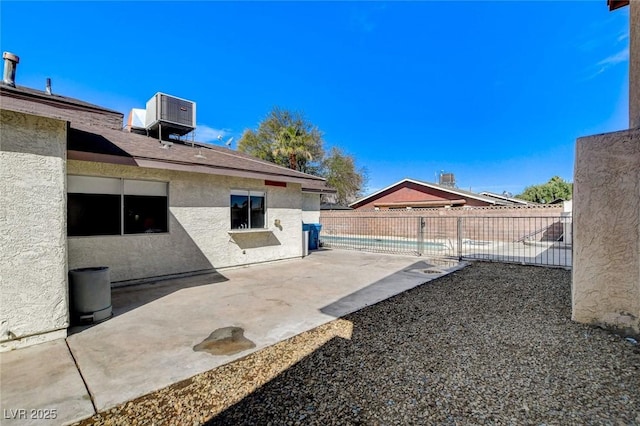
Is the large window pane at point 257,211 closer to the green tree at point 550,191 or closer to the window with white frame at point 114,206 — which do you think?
the window with white frame at point 114,206

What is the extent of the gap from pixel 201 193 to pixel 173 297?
123 inches

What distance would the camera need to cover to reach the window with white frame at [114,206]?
6.04m

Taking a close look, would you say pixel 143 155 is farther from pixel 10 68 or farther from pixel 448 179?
pixel 448 179

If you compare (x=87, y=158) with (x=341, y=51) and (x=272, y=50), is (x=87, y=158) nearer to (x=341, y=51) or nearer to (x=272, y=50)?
(x=272, y=50)

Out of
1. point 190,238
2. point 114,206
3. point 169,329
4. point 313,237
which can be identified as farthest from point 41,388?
point 313,237

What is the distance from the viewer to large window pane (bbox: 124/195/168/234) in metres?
6.70

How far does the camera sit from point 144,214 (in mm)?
6949

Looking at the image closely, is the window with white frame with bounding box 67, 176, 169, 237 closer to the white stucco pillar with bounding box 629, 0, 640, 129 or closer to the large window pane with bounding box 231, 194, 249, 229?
the large window pane with bounding box 231, 194, 249, 229

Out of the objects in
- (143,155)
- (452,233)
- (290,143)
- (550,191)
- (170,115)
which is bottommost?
A: (452,233)

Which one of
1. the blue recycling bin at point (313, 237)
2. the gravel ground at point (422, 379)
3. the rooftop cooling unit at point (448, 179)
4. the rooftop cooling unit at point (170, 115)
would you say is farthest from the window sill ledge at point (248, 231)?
the rooftop cooling unit at point (448, 179)

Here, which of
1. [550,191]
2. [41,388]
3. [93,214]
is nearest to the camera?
[41,388]

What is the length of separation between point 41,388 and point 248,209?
6512 mm

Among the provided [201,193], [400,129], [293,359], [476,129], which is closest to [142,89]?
[201,193]

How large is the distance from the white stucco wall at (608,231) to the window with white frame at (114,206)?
27.8 ft
